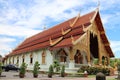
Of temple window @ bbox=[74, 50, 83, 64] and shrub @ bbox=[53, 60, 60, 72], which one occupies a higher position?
temple window @ bbox=[74, 50, 83, 64]

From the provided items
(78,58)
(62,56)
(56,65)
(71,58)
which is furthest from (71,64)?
(78,58)

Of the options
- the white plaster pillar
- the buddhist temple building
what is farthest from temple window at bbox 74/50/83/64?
the white plaster pillar

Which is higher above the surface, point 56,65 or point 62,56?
point 62,56

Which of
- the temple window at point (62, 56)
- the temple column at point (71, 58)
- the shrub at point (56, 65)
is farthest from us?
the temple window at point (62, 56)

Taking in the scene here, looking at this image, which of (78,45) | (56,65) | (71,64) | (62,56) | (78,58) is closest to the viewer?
(71,64)

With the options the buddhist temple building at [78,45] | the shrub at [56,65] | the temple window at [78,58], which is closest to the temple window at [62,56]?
the buddhist temple building at [78,45]

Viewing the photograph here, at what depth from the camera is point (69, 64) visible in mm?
29734

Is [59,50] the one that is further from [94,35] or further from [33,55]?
[33,55]

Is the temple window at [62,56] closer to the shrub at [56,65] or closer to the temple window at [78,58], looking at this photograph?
the temple window at [78,58]

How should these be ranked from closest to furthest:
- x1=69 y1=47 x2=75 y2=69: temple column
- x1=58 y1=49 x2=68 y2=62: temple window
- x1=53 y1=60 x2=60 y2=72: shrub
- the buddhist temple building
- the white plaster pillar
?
1. x1=69 y1=47 x2=75 y2=69: temple column
2. the white plaster pillar
3. the buddhist temple building
4. x1=53 y1=60 x2=60 y2=72: shrub
5. x1=58 y1=49 x2=68 y2=62: temple window

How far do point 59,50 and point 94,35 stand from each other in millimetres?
5266

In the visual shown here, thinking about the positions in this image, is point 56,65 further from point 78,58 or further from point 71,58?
point 78,58

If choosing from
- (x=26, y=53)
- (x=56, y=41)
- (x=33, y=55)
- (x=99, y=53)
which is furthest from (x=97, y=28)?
(x=26, y=53)

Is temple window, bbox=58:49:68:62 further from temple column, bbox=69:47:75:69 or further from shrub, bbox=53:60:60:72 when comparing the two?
temple column, bbox=69:47:75:69
